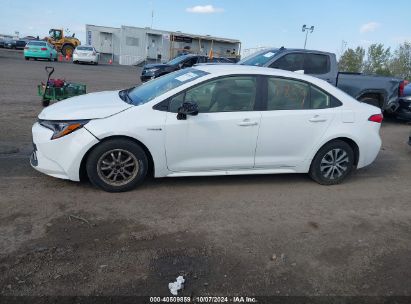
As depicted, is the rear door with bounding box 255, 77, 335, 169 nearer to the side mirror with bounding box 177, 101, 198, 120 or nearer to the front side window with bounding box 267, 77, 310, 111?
the front side window with bounding box 267, 77, 310, 111

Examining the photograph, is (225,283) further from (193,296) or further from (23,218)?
(23,218)

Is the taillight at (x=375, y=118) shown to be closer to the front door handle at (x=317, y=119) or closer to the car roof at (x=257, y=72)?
the car roof at (x=257, y=72)

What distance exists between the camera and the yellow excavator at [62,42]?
139ft

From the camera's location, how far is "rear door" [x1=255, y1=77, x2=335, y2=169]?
507cm

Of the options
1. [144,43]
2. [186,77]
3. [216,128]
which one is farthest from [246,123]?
[144,43]

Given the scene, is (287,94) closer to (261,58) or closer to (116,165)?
(116,165)

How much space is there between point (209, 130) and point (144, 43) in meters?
38.8

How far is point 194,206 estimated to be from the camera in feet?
15.0

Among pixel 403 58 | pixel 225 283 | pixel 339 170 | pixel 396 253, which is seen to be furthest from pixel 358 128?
pixel 403 58

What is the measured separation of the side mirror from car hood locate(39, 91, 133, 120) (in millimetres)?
612

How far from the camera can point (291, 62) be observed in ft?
29.1

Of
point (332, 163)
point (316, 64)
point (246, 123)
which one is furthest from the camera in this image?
point (316, 64)

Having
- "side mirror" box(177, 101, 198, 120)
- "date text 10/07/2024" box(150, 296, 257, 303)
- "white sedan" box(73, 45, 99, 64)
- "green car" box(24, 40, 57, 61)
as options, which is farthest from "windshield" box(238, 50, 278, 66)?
"green car" box(24, 40, 57, 61)

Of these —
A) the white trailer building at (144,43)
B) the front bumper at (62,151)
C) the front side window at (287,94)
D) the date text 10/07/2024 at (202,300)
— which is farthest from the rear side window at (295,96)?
the white trailer building at (144,43)
